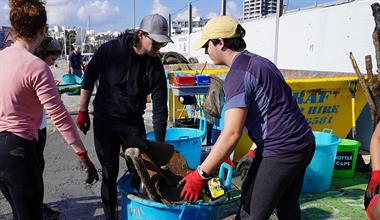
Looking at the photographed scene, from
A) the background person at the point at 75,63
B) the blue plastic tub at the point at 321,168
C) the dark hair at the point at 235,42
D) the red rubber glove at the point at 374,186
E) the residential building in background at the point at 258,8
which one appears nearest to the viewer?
the red rubber glove at the point at 374,186

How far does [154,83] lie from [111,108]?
0.41m

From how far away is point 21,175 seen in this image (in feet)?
6.72

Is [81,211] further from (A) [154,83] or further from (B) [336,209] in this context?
(B) [336,209]

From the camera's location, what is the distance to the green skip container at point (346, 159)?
445 cm

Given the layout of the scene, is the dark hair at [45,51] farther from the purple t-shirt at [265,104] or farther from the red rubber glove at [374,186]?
the red rubber glove at [374,186]

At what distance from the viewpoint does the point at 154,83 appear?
10.0 feet

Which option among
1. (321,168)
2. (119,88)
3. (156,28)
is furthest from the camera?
A: (321,168)

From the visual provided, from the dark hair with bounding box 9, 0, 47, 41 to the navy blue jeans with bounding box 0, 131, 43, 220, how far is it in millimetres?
564

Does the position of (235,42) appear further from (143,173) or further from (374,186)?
(374,186)

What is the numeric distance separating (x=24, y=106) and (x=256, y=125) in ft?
4.27

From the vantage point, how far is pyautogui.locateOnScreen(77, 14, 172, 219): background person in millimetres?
2922

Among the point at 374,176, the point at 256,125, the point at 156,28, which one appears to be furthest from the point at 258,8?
the point at 374,176

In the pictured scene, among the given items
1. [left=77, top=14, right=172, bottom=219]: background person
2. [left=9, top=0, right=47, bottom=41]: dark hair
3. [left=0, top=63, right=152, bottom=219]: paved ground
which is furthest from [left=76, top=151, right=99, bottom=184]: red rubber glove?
[left=0, top=63, right=152, bottom=219]: paved ground

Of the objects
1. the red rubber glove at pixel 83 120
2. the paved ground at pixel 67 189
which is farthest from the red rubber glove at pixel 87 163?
the paved ground at pixel 67 189
